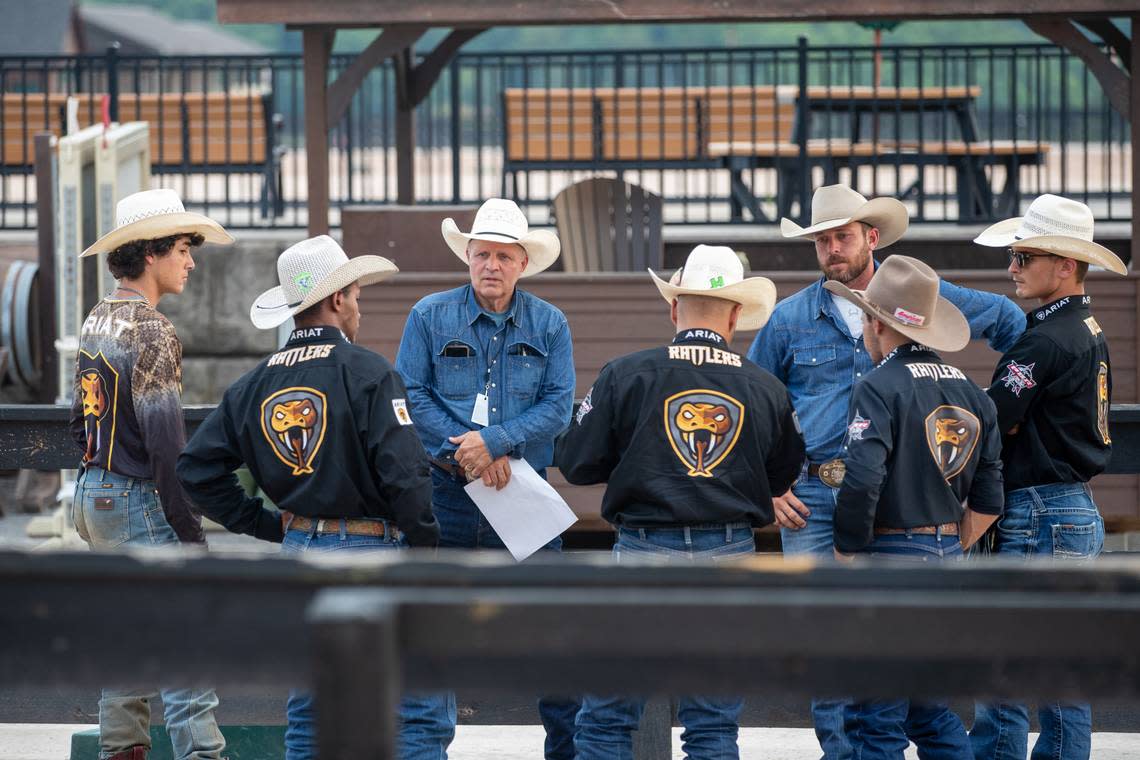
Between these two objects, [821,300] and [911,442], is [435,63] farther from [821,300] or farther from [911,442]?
[911,442]

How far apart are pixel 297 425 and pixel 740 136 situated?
35.4ft

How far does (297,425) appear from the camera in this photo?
4.26 m

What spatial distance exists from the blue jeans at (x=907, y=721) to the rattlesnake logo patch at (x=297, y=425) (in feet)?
5.60

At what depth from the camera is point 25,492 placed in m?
11.1

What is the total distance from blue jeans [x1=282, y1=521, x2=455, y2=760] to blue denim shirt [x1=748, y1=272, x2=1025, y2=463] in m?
1.48

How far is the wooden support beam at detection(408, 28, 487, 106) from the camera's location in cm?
1098

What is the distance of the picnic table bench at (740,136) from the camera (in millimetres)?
12547

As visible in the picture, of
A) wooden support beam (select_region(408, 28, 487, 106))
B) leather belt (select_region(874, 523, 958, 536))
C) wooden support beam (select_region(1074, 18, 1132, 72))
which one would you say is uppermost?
wooden support beam (select_region(408, 28, 487, 106))

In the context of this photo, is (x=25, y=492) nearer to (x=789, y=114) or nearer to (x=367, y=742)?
(x=789, y=114)

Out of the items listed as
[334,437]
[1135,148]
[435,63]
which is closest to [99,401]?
[334,437]

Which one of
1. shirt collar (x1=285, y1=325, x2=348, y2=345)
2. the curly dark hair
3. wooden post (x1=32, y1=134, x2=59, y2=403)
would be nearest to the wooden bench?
wooden post (x1=32, y1=134, x2=59, y2=403)

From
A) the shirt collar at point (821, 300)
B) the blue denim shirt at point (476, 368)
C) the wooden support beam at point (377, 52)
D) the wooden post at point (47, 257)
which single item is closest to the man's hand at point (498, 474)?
the blue denim shirt at point (476, 368)

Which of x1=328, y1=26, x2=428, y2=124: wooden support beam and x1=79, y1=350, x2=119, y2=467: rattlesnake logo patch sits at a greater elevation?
x1=328, y1=26, x2=428, y2=124: wooden support beam

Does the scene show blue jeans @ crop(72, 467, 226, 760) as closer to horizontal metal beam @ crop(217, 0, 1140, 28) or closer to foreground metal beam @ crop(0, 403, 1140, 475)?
foreground metal beam @ crop(0, 403, 1140, 475)
